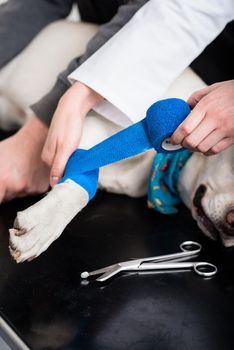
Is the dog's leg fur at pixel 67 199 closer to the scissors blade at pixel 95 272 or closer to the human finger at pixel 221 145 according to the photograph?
the scissors blade at pixel 95 272

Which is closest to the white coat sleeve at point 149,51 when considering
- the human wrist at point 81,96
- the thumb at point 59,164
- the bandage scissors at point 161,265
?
the human wrist at point 81,96

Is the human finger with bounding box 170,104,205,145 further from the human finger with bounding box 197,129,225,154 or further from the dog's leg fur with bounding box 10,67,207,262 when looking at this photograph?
the dog's leg fur with bounding box 10,67,207,262

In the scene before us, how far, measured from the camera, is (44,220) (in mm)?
717

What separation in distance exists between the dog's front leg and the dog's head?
0.22 metres

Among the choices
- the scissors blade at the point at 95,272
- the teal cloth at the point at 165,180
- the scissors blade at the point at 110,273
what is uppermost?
the scissors blade at the point at 95,272

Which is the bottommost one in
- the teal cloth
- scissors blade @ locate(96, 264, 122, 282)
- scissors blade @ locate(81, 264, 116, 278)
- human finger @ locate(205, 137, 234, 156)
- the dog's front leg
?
the teal cloth

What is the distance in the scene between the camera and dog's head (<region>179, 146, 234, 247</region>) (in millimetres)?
829

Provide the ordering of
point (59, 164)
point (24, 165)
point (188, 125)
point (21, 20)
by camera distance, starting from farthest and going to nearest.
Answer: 1. point (21, 20)
2. point (24, 165)
3. point (59, 164)
4. point (188, 125)

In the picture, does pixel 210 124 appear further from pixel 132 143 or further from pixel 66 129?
pixel 66 129

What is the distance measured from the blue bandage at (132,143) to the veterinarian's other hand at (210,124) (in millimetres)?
18

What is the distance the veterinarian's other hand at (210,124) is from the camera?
0.69 meters

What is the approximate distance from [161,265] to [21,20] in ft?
2.50

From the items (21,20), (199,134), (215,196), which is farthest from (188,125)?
(21,20)

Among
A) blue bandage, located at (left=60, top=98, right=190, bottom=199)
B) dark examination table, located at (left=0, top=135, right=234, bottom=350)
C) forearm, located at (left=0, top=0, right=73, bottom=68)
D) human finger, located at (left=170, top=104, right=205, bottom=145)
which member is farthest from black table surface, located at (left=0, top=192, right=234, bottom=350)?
forearm, located at (left=0, top=0, right=73, bottom=68)
